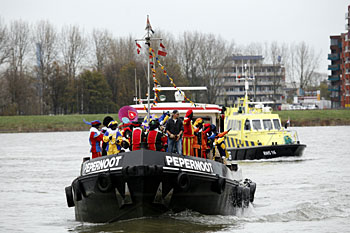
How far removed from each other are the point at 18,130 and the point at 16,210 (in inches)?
2132

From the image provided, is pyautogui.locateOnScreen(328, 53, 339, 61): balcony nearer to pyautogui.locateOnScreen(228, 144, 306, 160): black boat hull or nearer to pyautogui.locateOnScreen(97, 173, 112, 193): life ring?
pyautogui.locateOnScreen(228, 144, 306, 160): black boat hull

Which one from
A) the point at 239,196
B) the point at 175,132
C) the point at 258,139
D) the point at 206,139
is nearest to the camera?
the point at 175,132

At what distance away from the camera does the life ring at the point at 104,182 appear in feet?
45.5

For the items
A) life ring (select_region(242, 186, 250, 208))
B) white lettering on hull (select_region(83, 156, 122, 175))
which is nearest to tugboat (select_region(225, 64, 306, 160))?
life ring (select_region(242, 186, 250, 208))

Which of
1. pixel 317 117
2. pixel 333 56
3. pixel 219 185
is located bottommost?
pixel 219 185

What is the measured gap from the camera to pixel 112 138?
15.2m

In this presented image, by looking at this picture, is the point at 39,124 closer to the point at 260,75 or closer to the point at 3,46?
the point at 3,46

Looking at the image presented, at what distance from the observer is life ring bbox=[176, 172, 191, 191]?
45.3ft

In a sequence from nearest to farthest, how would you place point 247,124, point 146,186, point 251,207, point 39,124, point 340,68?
point 146,186, point 251,207, point 247,124, point 39,124, point 340,68

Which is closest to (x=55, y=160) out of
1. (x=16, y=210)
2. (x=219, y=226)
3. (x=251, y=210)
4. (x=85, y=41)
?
(x=16, y=210)

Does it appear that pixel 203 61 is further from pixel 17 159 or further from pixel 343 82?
pixel 17 159

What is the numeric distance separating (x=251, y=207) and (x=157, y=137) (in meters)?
5.26

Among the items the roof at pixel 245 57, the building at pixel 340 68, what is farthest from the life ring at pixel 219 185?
the building at pixel 340 68

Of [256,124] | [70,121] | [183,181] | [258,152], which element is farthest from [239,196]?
[70,121]
